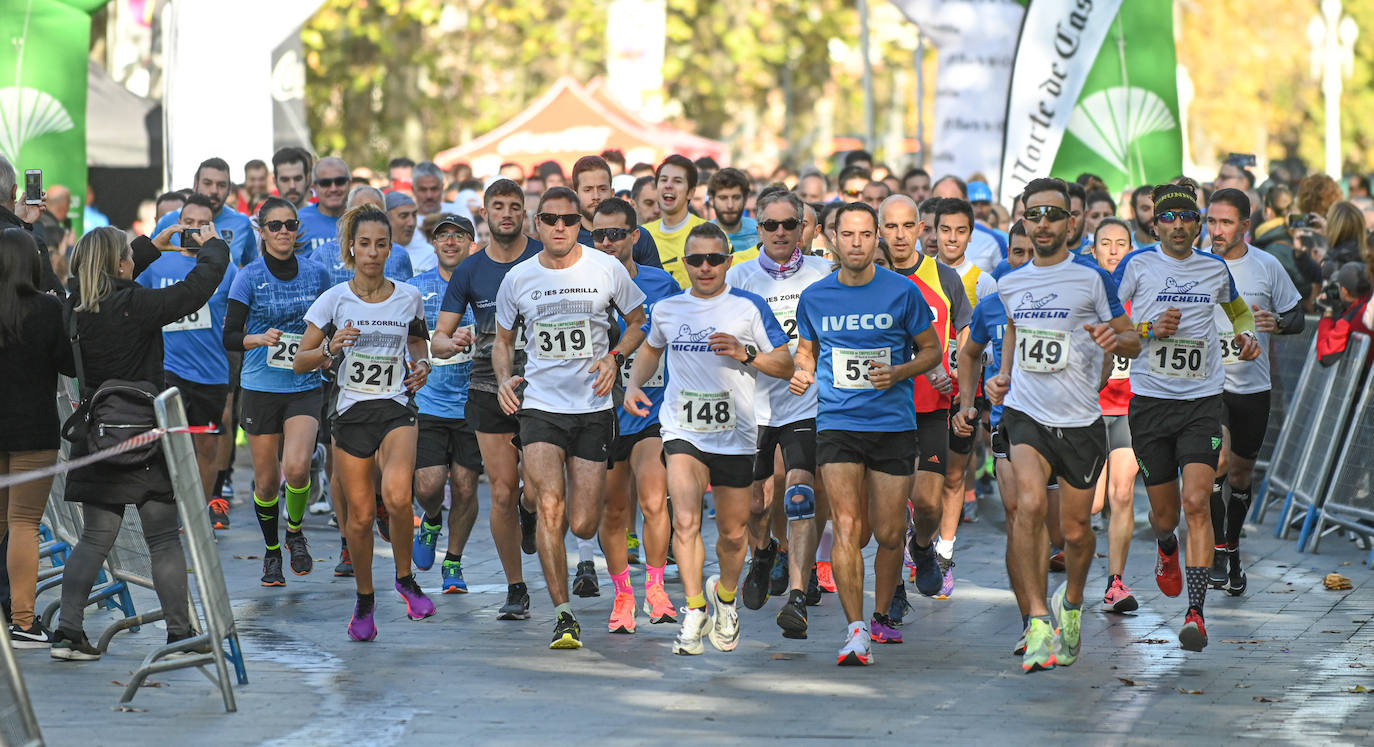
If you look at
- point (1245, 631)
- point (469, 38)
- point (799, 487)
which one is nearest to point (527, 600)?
point (799, 487)

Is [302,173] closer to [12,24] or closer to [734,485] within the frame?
[12,24]

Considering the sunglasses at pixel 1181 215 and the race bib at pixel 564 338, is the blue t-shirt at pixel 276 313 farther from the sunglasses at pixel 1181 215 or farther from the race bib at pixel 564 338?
the sunglasses at pixel 1181 215

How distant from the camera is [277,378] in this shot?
11.4 metres

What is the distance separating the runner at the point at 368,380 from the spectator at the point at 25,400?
125 cm

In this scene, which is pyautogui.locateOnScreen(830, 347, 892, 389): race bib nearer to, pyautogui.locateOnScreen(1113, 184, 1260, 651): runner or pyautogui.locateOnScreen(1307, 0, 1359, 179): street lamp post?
pyautogui.locateOnScreen(1113, 184, 1260, 651): runner

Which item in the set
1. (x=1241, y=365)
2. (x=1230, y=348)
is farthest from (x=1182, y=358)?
(x=1241, y=365)

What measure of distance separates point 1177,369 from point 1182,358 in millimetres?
57

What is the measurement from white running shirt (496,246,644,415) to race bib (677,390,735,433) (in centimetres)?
44

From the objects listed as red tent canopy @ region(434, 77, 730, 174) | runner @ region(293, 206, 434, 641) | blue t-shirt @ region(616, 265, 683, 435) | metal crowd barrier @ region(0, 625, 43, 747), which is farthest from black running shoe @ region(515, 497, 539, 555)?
red tent canopy @ region(434, 77, 730, 174)

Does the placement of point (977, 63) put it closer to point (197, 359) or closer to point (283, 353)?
point (197, 359)

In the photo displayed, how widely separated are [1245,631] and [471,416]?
12.5 feet

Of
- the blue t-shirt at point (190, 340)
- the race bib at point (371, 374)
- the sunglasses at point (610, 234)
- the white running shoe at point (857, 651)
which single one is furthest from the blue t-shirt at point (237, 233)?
the white running shoe at point (857, 651)

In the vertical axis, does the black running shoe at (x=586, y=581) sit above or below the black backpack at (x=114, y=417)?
below

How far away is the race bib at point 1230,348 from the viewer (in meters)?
10.3
